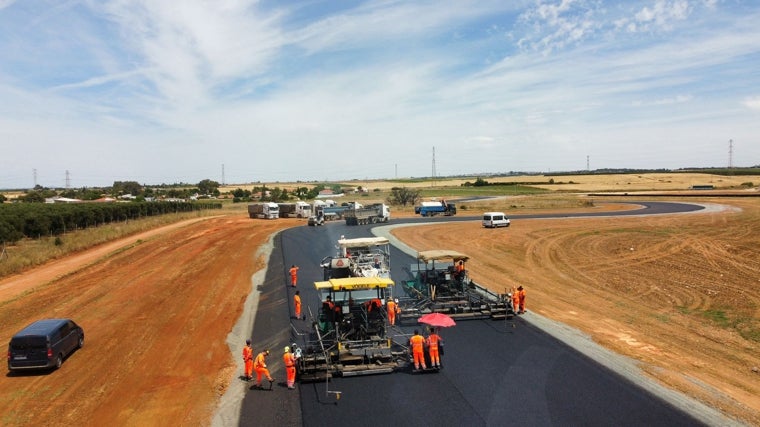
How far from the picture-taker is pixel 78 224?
219ft

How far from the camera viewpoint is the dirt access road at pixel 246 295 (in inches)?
595

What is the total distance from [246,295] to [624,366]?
19.5 m

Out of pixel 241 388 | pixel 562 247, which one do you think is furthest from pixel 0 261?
pixel 562 247

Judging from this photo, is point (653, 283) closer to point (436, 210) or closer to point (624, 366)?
point (624, 366)

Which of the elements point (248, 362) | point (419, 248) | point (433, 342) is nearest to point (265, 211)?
point (419, 248)

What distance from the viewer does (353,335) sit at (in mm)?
15977

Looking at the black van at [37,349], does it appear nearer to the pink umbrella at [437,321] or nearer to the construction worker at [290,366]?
the construction worker at [290,366]

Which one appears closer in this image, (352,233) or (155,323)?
(155,323)

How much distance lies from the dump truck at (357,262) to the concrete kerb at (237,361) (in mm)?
4187

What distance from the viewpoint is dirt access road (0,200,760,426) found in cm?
1510

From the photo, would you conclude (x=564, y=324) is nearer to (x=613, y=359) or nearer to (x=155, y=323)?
(x=613, y=359)

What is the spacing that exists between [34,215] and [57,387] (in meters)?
51.8

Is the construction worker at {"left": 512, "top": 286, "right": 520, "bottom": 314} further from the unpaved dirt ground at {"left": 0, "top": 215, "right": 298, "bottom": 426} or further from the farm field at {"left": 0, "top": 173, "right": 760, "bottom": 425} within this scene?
the unpaved dirt ground at {"left": 0, "top": 215, "right": 298, "bottom": 426}

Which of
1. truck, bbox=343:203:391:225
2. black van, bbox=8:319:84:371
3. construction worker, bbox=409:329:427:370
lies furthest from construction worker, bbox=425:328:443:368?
truck, bbox=343:203:391:225
